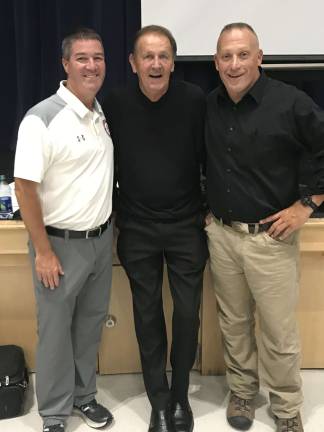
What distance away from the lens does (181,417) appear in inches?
75.0

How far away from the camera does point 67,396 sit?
73.9 inches

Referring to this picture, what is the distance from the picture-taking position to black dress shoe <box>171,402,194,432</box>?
1.89 meters

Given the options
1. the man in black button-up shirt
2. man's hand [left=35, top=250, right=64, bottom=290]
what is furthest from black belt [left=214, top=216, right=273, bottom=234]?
man's hand [left=35, top=250, right=64, bottom=290]

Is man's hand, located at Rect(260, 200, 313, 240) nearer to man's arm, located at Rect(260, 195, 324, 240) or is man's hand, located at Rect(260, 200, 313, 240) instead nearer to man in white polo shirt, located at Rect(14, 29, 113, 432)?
man's arm, located at Rect(260, 195, 324, 240)

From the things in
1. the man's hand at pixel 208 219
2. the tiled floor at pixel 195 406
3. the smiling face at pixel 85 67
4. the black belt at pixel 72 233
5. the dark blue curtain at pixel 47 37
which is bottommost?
the tiled floor at pixel 195 406

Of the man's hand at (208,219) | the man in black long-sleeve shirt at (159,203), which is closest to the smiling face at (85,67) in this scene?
the man in black long-sleeve shirt at (159,203)

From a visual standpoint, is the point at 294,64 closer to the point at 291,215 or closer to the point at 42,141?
the point at 291,215

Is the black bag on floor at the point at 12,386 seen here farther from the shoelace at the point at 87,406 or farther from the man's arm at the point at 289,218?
the man's arm at the point at 289,218

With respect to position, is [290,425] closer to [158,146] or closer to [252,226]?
[252,226]

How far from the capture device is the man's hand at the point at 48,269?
1633 millimetres

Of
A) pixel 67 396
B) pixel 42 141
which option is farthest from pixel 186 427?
pixel 42 141

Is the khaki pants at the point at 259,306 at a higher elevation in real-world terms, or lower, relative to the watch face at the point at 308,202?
lower

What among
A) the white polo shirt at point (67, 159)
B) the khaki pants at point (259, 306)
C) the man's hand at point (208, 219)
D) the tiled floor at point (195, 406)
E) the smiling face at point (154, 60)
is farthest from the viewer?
the tiled floor at point (195, 406)

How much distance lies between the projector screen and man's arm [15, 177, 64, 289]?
5.23 ft
